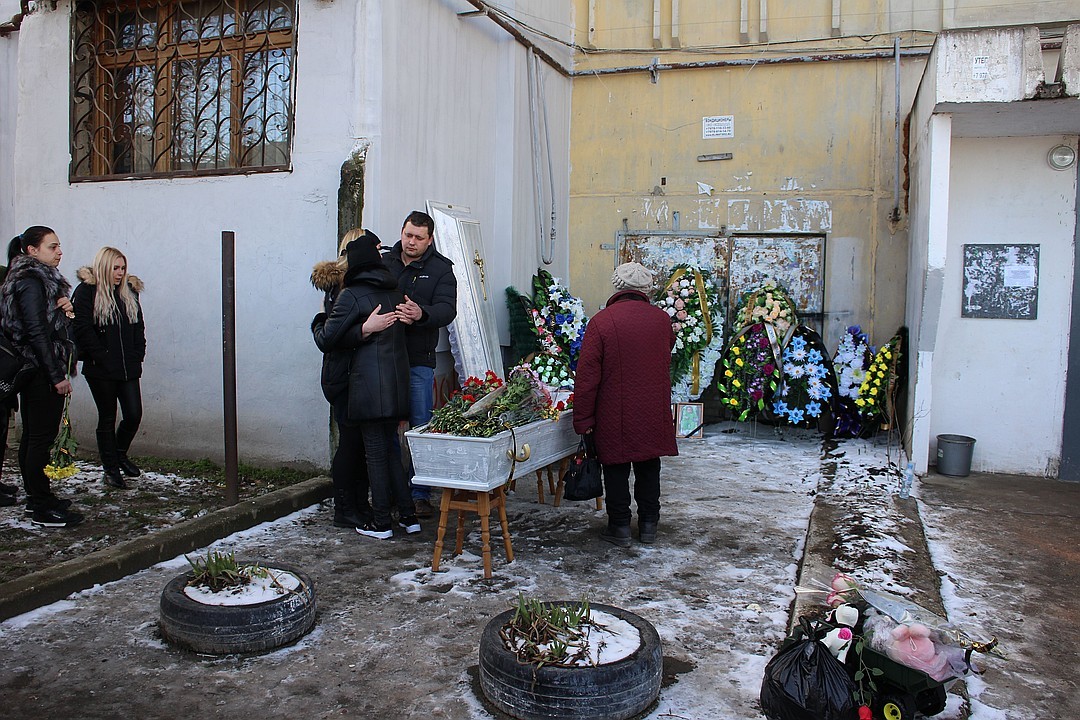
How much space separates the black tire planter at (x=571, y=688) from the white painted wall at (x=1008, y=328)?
5566mm

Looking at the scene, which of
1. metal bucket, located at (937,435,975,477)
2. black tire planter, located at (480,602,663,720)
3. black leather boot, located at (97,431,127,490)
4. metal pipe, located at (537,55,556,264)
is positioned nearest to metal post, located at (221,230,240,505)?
black leather boot, located at (97,431,127,490)

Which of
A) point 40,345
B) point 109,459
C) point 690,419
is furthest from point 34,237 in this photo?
point 690,419

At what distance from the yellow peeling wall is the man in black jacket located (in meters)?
4.64

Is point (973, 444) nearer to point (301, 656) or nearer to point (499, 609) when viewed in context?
point (499, 609)

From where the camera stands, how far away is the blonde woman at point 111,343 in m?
6.22

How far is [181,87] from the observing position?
7160mm

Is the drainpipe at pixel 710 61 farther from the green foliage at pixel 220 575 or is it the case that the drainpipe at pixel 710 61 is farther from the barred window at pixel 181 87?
the green foliage at pixel 220 575

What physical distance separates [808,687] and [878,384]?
589 cm

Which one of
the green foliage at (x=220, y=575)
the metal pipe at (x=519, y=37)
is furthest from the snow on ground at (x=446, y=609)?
the metal pipe at (x=519, y=37)

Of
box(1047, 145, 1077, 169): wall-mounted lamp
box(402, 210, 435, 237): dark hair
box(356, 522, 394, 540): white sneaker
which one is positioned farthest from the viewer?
box(1047, 145, 1077, 169): wall-mounted lamp

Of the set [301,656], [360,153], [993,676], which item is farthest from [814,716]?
[360,153]

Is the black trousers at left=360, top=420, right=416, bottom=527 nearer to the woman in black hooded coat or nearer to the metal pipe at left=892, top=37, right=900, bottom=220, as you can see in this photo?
the woman in black hooded coat

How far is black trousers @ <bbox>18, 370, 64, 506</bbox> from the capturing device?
5.30m

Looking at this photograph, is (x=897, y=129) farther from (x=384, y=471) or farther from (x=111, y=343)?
(x=111, y=343)
